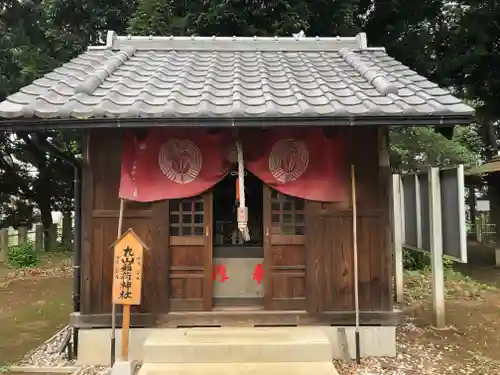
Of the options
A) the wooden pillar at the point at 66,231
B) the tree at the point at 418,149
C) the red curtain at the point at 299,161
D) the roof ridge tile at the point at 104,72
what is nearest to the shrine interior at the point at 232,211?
the red curtain at the point at 299,161

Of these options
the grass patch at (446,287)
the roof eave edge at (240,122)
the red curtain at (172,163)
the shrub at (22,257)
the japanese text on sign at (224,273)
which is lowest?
the grass patch at (446,287)

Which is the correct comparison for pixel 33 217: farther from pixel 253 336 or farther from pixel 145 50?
pixel 253 336

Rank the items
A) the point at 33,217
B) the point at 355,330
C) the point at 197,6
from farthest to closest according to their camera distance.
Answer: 1. the point at 33,217
2. the point at 197,6
3. the point at 355,330

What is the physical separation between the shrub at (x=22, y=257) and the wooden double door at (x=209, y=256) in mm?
11508

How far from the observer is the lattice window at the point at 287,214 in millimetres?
6285

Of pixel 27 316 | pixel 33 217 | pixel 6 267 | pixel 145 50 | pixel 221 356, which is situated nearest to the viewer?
pixel 221 356

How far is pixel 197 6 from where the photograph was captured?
→ 1184 cm

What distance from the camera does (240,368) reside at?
5258 mm

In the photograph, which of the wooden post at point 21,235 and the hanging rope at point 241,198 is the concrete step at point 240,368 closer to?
the hanging rope at point 241,198

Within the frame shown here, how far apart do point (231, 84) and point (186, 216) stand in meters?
1.96

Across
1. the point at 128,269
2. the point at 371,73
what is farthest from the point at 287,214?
the point at 371,73

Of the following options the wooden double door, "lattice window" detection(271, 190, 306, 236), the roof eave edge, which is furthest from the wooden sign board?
"lattice window" detection(271, 190, 306, 236)

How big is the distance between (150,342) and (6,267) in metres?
12.0

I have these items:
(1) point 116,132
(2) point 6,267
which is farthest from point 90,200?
(2) point 6,267
